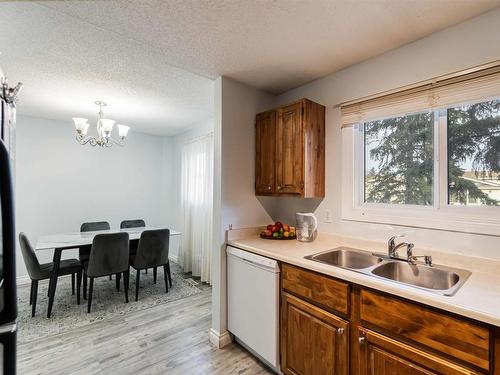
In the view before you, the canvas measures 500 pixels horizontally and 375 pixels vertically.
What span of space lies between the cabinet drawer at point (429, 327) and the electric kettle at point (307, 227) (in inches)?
34.2

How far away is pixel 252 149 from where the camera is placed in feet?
8.09

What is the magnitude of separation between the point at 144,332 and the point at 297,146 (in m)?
2.25

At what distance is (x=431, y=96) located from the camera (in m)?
1.66

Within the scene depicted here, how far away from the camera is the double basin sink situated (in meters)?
1.37

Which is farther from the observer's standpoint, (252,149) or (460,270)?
(252,149)

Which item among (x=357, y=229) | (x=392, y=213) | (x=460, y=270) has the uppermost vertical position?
(x=392, y=213)

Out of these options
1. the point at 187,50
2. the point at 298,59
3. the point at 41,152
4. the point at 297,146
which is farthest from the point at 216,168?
the point at 41,152

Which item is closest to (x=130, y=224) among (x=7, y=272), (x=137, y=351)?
(x=137, y=351)

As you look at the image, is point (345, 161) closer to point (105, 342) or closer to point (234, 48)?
point (234, 48)

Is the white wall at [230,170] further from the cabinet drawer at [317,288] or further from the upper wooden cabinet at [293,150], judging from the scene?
the cabinet drawer at [317,288]

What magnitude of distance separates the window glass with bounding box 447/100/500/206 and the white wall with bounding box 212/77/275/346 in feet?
5.11

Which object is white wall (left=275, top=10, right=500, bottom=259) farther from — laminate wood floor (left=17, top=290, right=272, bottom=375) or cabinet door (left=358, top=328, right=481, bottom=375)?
laminate wood floor (left=17, top=290, right=272, bottom=375)

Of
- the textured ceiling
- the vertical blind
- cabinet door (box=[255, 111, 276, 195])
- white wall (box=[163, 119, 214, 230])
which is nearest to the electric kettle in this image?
cabinet door (box=[255, 111, 276, 195])

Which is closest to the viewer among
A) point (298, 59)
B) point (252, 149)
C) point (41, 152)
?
point (298, 59)
